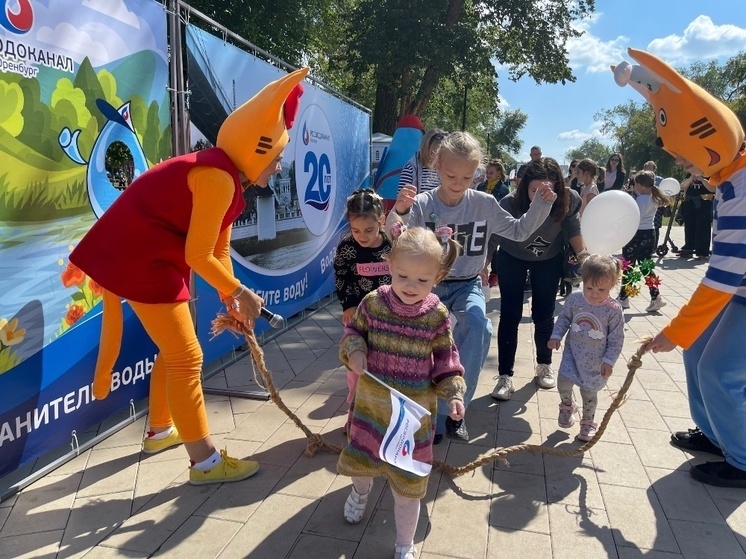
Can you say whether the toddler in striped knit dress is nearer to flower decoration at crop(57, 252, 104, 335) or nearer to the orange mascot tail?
the orange mascot tail

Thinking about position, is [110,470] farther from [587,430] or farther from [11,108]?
[587,430]

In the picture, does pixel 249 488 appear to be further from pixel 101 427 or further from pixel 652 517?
pixel 652 517

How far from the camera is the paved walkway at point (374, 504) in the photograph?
7.85ft

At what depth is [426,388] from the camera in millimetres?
2305

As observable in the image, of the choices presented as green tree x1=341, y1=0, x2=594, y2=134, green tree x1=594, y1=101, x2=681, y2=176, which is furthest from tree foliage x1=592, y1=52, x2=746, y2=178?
green tree x1=341, y1=0, x2=594, y2=134

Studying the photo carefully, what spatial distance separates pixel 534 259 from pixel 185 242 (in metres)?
2.56

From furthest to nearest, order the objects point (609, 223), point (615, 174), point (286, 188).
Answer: point (615, 174) → point (286, 188) → point (609, 223)

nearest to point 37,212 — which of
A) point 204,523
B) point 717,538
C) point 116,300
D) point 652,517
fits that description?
point 116,300

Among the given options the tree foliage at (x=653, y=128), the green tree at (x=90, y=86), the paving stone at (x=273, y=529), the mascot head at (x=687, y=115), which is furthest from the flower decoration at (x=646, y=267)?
the tree foliage at (x=653, y=128)

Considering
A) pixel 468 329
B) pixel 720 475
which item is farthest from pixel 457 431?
pixel 720 475

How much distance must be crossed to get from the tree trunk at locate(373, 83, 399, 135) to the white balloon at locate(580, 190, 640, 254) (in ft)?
40.1

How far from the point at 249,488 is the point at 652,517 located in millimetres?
2035

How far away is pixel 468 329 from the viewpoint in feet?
10.6

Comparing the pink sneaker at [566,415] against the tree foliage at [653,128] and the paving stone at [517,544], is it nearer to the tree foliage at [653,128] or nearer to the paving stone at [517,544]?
the paving stone at [517,544]
